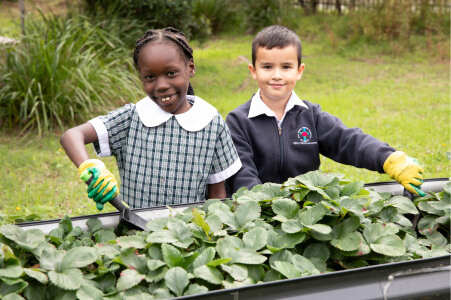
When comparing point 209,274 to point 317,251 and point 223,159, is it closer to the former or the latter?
point 317,251

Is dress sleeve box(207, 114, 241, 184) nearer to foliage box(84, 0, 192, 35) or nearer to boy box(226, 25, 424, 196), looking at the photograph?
boy box(226, 25, 424, 196)

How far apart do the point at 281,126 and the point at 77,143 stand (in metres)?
1.04

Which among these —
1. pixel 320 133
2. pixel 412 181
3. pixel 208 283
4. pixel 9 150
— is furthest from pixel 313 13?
pixel 208 283

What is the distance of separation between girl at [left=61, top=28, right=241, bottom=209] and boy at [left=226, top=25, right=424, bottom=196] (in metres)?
0.27

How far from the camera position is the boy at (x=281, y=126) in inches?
96.2

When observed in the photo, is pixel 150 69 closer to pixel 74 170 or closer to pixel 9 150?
pixel 74 170

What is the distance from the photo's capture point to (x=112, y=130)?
6.90ft

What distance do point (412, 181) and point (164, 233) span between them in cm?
94

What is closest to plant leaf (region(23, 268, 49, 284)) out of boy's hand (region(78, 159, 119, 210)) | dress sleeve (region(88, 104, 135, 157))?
boy's hand (region(78, 159, 119, 210))

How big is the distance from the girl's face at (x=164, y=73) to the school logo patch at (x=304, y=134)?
27.0 inches

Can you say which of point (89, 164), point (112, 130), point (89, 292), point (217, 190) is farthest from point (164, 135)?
point (89, 292)

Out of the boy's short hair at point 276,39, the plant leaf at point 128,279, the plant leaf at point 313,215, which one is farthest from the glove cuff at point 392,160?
the plant leaf at point 128,279

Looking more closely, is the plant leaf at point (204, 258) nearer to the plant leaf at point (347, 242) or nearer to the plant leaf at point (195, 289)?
the plant leaf at point (195, 289)

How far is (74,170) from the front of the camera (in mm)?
4168
